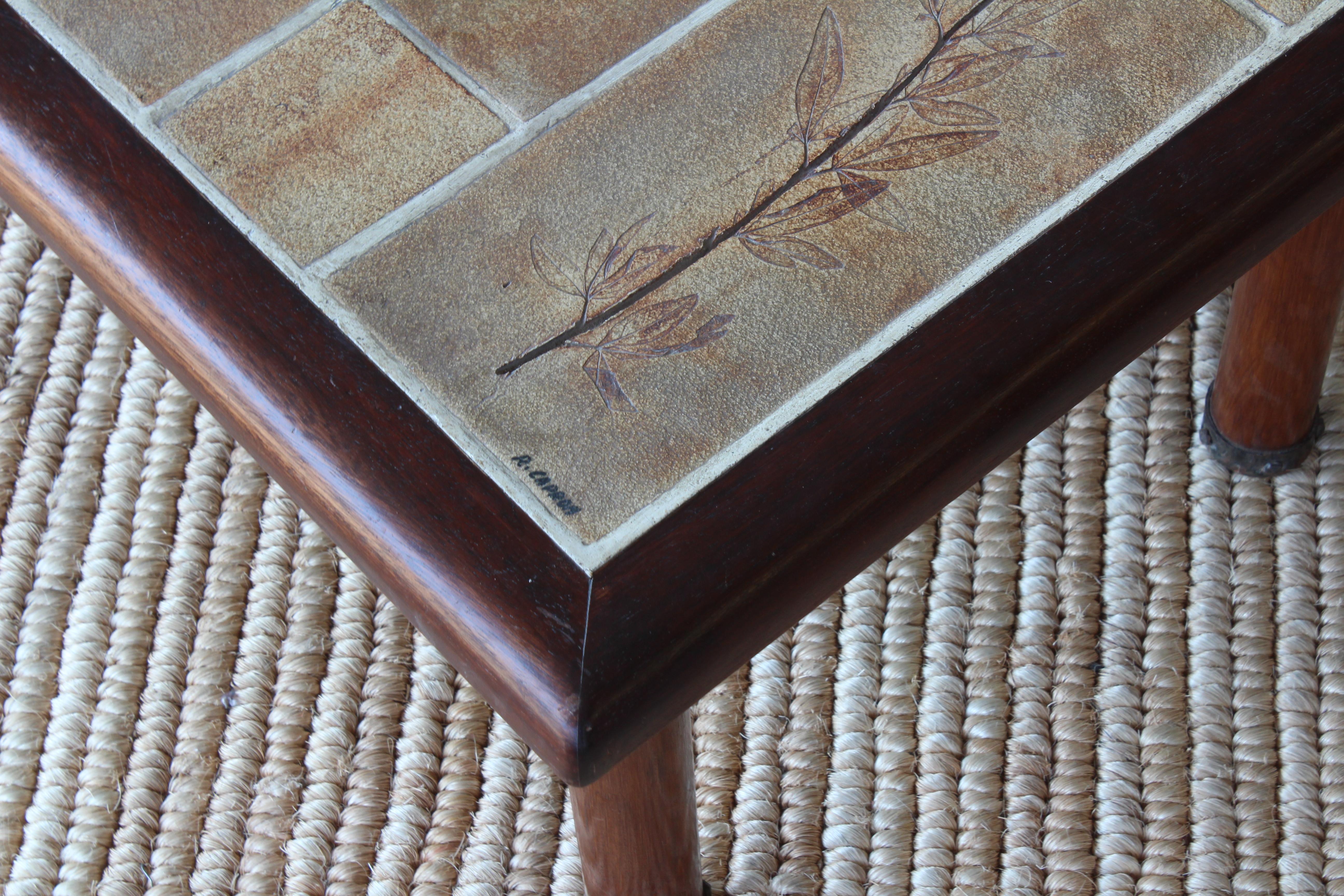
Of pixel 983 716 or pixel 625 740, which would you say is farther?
pixel 983 716

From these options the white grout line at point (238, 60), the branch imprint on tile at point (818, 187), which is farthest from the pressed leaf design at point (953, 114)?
the white grout line at point (238, 60)

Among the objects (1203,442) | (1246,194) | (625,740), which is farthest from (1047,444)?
(625,740)

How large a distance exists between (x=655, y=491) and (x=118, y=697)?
398mm

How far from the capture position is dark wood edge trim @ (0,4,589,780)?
36 centimetres

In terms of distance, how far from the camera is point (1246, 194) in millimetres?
417

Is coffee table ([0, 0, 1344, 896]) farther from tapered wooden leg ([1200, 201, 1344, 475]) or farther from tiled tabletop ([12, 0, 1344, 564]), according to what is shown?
tapered wooden leg ([1200, 201, 1344, 475])

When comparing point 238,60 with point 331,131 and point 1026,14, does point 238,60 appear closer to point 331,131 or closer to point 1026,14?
point 331,131

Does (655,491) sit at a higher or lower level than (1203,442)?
lower

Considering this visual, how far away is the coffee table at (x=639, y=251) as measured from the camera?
37cm

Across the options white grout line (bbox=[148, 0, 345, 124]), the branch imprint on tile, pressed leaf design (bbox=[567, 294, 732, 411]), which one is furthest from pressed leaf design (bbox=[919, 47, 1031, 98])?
white grout line (bbox=[148, 0, 345, 124])

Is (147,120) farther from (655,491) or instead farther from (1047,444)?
(1047,444)

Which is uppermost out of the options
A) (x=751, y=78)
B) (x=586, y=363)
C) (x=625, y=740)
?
(x=751, y=78)

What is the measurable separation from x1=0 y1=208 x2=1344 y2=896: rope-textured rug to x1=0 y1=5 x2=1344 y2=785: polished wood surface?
9.5 inches
